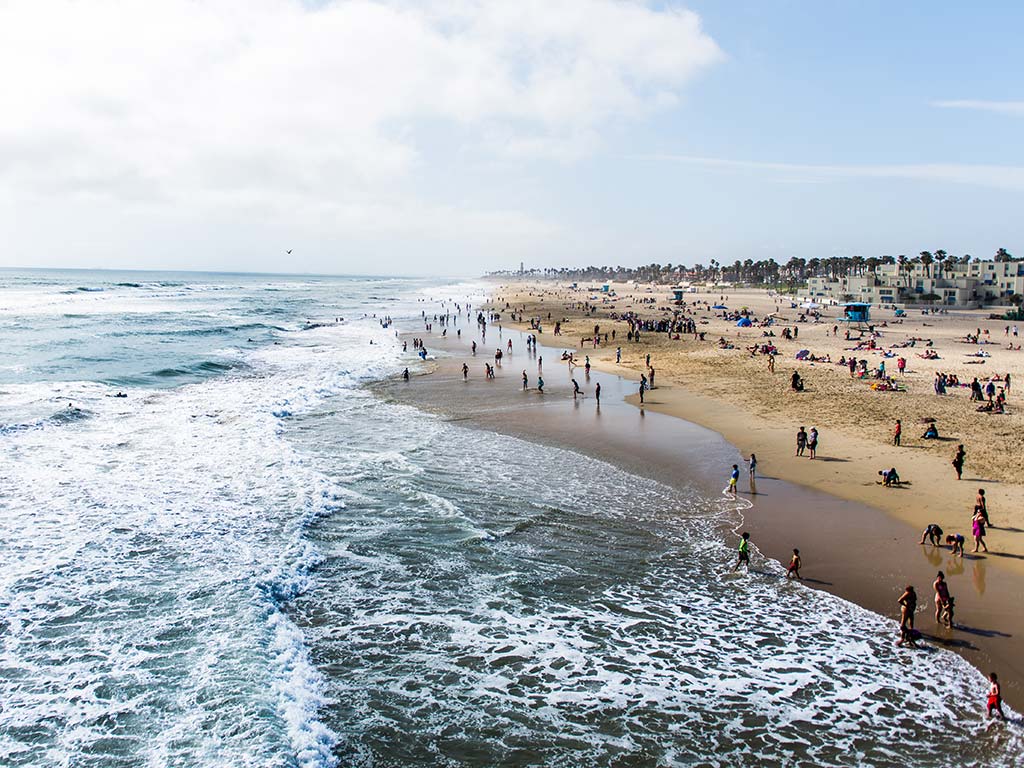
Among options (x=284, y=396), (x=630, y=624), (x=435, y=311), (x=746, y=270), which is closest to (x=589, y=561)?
(x=630, y=624)

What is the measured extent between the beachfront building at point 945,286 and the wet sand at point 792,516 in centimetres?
7835

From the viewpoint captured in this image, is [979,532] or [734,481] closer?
[979,532]

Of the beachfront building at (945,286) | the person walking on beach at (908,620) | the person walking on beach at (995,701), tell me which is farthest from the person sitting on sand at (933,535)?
the beachfront building at (945,286)

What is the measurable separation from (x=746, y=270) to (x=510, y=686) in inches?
7598

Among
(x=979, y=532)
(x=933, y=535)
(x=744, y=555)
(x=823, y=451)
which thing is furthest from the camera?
(x=823, y=451)

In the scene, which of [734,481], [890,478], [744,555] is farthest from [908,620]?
[890,478]

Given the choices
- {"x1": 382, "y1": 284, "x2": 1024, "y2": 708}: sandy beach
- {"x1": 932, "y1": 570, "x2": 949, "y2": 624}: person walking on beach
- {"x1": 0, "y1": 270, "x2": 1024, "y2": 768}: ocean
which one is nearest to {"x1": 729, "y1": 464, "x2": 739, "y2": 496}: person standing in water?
{"x1": 382, "y1": 284, "x2": 1024, "y2": 708}: sandy beach

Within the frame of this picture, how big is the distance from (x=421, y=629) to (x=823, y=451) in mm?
16146

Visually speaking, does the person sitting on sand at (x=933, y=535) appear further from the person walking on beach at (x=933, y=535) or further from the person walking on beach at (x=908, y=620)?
the person walking on beach at (x=908, y=620)

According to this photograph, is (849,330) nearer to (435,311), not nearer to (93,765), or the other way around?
(435,311)

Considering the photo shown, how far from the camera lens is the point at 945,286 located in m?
93.2

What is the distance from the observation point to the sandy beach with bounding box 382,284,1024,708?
13219 millimetres

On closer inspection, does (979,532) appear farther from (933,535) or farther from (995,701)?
(995,701)

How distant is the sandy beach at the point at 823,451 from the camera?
13.2m
